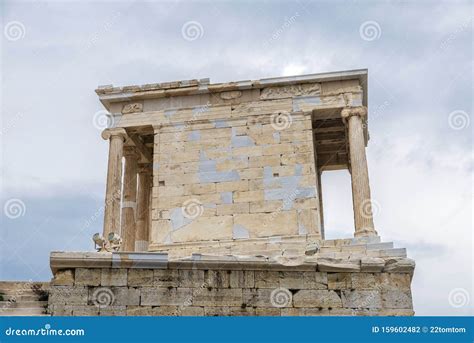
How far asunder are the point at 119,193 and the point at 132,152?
8.86 feet

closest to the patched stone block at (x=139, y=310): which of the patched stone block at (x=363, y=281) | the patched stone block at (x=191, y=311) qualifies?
the patched stone block at (x=191, y=311)

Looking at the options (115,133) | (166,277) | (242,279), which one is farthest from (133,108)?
(242,279)

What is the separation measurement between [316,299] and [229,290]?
157 centimetres

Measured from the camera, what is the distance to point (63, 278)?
10734 millimetres

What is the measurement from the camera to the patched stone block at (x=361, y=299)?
434 inches

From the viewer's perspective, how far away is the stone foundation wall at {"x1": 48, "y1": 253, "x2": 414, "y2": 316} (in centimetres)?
1067

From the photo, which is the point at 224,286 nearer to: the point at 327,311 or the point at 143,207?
the point at 327,311

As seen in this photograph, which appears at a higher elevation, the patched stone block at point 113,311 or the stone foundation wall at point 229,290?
the stone foundation wall at point 229,290

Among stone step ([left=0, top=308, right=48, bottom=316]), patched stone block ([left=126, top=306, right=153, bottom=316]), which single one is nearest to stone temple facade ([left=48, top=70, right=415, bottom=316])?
patched stone block ([left=126, top=306, right=153, bottom=316])

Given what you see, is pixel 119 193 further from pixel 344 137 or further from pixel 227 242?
pixel 344 137

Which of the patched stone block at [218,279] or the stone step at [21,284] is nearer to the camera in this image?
the patched stone block at [218,279]

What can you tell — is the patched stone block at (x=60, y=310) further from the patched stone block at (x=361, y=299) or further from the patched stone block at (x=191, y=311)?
the patched stone block at (x=361, y=299)

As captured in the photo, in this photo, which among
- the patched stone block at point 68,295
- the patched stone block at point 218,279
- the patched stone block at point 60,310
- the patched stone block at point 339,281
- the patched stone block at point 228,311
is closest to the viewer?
the patched stone block at point 60,310

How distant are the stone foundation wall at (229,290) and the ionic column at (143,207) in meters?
9.27
